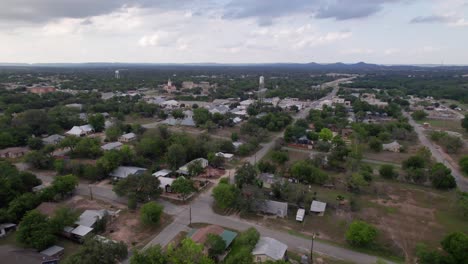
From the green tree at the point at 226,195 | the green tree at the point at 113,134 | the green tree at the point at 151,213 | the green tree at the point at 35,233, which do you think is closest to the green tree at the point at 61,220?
the green tree at the point at 35,233

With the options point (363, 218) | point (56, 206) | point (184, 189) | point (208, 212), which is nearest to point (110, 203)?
point (56, 206)

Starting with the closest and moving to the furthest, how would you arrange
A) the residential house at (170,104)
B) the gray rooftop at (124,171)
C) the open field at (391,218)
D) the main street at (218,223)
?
the main street at (218,223) → the open field at (391,218) → the gray rooftop at (124,171) → the residential house at (170,104)

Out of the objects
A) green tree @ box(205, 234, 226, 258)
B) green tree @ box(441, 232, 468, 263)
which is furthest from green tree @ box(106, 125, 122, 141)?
green tree @ box(441, 232, 468, 263)

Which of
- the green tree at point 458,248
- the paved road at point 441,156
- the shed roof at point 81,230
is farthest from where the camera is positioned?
the paved road at point 441,156

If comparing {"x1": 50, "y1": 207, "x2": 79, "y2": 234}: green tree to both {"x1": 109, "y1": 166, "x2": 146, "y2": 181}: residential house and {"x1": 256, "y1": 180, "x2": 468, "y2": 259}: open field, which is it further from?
{"x1": 256, "y1": 180, "x2": 468, "y2": 259}: open field

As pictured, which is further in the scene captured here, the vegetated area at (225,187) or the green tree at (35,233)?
the vegetated area at (225,187)

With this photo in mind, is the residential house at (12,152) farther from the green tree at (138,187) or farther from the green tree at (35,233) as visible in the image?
the green tree at (35,233)

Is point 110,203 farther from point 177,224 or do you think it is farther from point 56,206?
point 177,224
